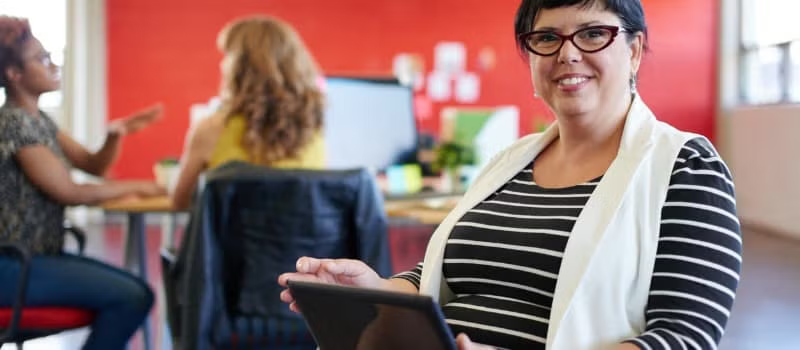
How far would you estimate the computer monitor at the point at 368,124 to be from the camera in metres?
3.98

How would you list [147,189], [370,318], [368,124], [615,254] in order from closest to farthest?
[370,318]
[615,254]
[147,189]
[368,124]

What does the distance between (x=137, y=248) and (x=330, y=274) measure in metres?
2.57

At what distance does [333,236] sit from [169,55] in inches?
270

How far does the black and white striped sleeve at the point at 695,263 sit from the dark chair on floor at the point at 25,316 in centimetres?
189

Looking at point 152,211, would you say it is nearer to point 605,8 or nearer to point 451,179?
point 451,179

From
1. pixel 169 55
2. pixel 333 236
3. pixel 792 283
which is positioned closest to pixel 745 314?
Answer: pixel 792 283

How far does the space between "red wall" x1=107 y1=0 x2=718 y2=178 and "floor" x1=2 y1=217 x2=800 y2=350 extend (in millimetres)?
1149

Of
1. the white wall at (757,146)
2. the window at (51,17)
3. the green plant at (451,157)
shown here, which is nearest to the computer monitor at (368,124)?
the green plant at (451,157)

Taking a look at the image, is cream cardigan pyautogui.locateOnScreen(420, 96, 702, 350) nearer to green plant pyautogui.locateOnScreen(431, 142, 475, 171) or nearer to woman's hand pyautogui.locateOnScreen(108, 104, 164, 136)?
woman's hand pyautogui.locateOnScreen(108, 104, 164, 136)

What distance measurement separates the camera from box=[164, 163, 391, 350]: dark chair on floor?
2.88 m

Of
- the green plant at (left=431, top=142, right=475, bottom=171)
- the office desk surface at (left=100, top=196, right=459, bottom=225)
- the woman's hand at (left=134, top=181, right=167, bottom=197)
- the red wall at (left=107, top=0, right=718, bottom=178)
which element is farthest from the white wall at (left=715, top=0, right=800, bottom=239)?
the woman's hand at (left=134, top=181, right=167, bottom=197)

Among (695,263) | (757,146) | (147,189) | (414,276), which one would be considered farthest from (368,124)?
(757,146)

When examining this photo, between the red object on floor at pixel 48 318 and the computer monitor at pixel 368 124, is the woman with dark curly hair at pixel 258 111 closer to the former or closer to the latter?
the computer monitor at pixel 368 124

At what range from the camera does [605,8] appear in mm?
1505
